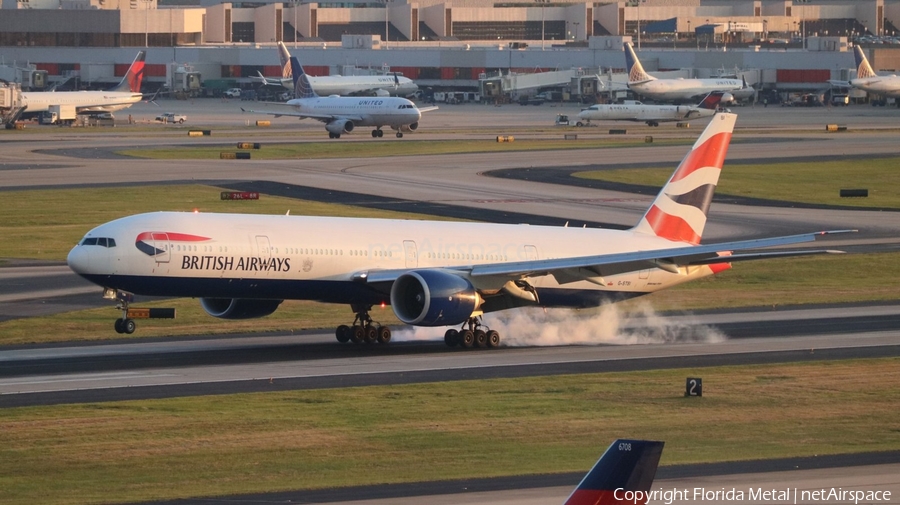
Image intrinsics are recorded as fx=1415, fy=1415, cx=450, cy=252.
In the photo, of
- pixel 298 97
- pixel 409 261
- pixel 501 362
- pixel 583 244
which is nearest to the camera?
pixel 501 362

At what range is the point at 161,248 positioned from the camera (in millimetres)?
42250

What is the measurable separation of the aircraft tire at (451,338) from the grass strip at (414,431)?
6.93 metres

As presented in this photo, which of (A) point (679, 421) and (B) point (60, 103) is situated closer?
(A) point (679, 421)

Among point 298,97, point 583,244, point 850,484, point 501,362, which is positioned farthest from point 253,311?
point 298,97

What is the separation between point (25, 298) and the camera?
54.7m

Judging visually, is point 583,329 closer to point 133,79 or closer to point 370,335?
point 370,335

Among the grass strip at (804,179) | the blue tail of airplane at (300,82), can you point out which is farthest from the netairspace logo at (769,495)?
the blue tail of airplane at (300,82)

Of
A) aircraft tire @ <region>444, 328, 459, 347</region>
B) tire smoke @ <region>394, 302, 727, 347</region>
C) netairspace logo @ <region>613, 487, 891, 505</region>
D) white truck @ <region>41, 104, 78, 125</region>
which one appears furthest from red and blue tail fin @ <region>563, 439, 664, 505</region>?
white truck @ <region>41, 104, 78, 125</region>

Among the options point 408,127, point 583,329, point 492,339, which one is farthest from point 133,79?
point 492,339

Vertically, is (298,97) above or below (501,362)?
above

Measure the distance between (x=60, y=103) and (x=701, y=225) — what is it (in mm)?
134210

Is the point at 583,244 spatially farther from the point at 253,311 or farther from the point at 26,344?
the point at 26,344

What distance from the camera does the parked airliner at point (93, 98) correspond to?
172875mm

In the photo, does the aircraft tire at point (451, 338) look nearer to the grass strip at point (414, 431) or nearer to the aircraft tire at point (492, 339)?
the aircraft tire at point (492, 339)
